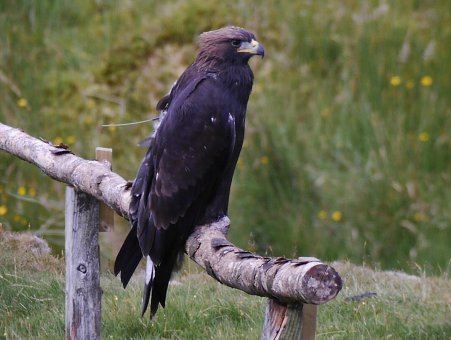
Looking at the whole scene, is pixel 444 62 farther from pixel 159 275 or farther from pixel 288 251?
pixel 159 275

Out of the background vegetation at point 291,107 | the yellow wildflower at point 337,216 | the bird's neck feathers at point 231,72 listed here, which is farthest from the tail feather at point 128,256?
the yellow wildflower at point 337,216

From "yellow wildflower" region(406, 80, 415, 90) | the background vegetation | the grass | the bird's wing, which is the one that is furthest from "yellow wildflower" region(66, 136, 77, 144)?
the bird's wing

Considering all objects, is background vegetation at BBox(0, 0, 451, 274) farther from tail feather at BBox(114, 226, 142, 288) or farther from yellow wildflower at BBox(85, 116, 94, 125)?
tail feather at BBox(114, 226, 142, 288)

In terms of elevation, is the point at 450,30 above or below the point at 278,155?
above

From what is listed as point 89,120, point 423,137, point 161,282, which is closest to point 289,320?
point 161,282

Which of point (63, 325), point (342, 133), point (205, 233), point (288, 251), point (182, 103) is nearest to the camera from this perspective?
point (205, 233)

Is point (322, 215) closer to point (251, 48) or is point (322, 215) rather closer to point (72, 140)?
point (72, 140)

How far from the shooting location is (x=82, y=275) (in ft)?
14.0

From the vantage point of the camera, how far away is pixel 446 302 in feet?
15.5

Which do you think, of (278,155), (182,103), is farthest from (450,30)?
(182,103)

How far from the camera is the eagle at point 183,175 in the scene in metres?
3.92

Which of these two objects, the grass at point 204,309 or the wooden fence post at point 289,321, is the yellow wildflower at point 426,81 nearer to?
the grass at point 204,309

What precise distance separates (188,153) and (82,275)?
2.56 feet

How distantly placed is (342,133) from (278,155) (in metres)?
0.55
